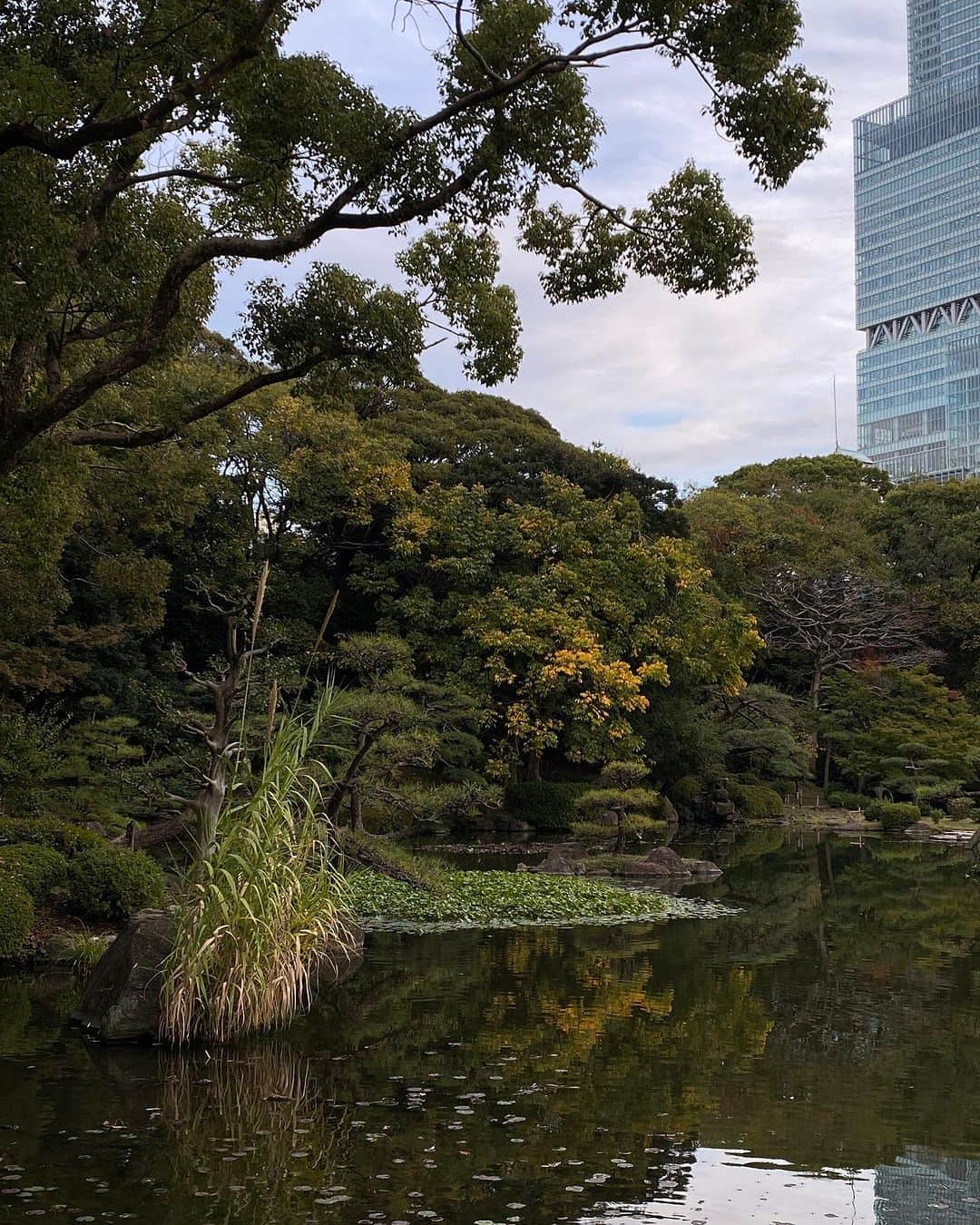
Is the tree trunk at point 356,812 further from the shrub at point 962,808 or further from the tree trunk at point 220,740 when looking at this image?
the shrub at point 962,808

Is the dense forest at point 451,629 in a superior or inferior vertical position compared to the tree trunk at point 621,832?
superior

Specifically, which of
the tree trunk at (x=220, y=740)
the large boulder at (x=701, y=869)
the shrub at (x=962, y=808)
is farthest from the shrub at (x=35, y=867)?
the shrub at (x=962, y=808)

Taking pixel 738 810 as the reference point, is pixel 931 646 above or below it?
above

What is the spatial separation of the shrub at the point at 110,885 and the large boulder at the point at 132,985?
9.98ft

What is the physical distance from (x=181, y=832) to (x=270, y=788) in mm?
9860

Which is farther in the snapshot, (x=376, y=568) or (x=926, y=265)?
(x=926, y=265)

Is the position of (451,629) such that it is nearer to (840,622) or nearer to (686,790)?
(686,790)

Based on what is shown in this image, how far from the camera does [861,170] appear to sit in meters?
110

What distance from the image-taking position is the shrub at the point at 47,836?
36.3 ft

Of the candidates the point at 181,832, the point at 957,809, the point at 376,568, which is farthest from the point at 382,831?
the point at 957,809

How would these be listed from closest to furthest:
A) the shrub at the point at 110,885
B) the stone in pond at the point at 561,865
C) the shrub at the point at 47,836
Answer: the shrub at the point at 110,885, the shrub at the point at 47,836, the stone in pond at the point at 561,865

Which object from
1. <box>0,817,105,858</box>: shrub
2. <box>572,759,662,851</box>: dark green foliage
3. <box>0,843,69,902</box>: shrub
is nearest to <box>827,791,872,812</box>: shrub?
<box>572,759,662,851</box>: dark green foliage

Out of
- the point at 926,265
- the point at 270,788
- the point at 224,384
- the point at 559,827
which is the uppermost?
the point at 926,265

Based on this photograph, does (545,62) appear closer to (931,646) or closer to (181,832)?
(181,832)
